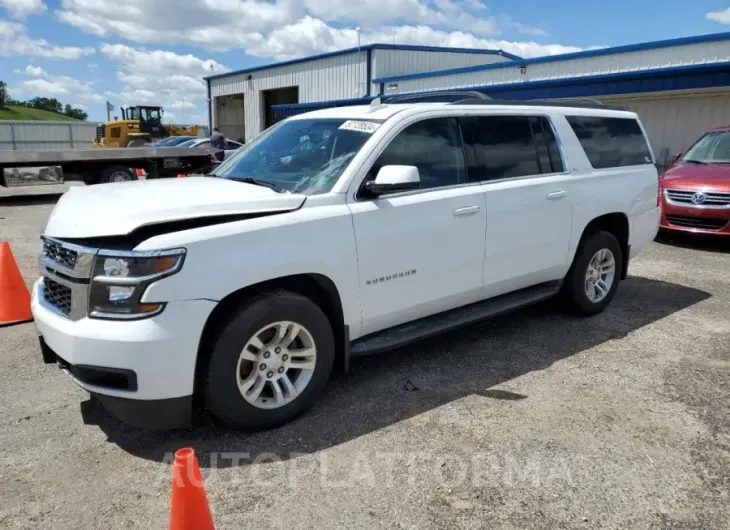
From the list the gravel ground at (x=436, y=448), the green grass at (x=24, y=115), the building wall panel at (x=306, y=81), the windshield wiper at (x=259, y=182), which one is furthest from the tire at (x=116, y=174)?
the green grass at (x=24, y=115)

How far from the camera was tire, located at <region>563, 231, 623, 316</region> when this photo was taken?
16.6ft

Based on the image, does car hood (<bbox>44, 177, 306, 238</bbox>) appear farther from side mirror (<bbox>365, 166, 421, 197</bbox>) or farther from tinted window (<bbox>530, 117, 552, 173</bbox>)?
tinted window (<bbox>530, 117, 552, 173</bbox>)

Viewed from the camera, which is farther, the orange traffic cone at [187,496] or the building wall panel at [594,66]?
the building wall panel at [594,66]

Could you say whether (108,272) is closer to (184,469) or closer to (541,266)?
(184,469)

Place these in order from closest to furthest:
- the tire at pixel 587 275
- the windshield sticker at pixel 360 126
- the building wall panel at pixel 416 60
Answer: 1. the windshield sticker at pixel 360 126
2. the tire at pixel 587 275
3. the building wall panel at pixel 416 60

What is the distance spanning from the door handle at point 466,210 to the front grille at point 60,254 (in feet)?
7.89

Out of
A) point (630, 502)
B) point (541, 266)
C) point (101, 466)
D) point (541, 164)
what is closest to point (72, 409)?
point (101, 466)

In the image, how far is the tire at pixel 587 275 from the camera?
507 centimetres

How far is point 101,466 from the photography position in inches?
118

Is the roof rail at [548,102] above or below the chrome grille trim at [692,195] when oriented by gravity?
above

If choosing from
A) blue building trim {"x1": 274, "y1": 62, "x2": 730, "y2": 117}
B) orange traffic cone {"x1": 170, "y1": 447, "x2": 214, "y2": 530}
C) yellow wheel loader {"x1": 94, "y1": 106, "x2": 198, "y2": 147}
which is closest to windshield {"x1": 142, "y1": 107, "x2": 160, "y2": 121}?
yellow wheel loader {"x1": 94, "y1": 106, "x2": 198, "y2": 147}

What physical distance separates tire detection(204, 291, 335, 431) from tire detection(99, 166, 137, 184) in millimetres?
12736

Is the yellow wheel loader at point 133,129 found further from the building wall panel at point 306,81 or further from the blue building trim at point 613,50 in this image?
the blue building trim at point 613,50

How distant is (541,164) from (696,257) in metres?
5.10
